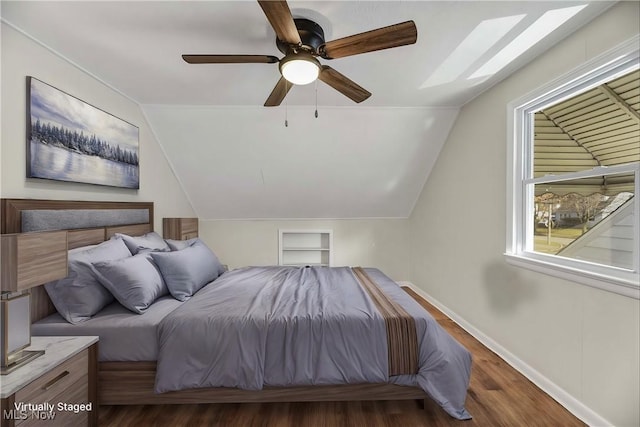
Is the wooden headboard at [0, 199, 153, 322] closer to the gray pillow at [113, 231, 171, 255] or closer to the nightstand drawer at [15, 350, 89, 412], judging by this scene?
the gray pillow at [113, 231, 171, 255]

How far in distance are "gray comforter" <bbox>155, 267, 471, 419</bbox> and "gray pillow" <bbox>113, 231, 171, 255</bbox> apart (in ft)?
2.88

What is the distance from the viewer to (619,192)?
171 centimetres

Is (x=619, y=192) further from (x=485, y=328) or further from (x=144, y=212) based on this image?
(x=144, y=212)

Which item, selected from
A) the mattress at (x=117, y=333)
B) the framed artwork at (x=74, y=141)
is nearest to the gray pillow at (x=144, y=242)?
the framed artwork at (x=74, y=141)

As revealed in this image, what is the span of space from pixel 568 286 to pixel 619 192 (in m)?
0.66

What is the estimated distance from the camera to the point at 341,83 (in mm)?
1981

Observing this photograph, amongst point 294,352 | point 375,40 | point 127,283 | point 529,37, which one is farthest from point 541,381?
point 127,283

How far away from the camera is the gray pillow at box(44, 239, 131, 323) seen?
1.80 m

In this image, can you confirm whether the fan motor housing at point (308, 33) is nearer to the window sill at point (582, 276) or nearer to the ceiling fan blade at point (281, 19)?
the ceiling fan blade at point (281, 19)

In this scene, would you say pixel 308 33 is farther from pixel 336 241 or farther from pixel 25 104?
pixel 336 241

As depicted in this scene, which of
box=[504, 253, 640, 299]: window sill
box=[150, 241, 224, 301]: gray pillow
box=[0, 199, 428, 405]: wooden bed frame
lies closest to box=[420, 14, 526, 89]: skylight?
box=[504, 253, 640, 299]: window sill

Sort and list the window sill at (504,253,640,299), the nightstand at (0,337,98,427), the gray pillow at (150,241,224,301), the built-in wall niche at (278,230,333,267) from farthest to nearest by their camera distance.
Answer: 1. the built-in wall niche at (278,230,333,267)
2. the gray pillow at (150,241,224,301)
3. the window sill at (504,253,640,299)
4. the nightstand at (0,337,98,427)

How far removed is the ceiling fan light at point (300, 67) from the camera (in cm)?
163

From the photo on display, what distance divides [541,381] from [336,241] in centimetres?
303
